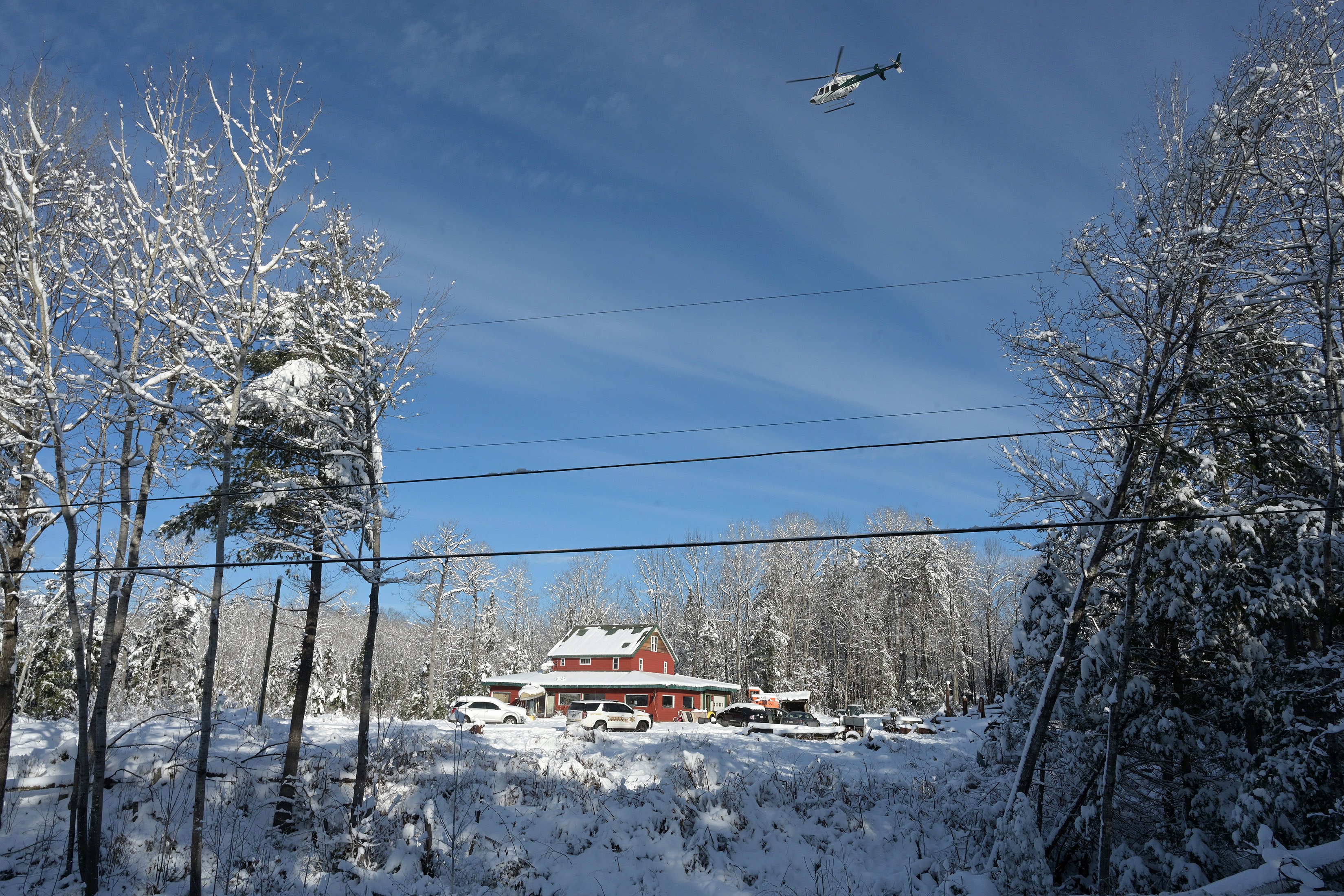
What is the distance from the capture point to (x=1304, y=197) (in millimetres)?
12195

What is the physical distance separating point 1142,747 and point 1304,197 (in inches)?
403

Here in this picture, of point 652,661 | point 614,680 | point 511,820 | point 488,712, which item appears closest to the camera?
point 511,820

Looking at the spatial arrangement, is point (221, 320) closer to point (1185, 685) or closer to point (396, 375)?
point (396, 375)

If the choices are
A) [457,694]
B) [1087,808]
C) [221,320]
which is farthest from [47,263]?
[457,694]

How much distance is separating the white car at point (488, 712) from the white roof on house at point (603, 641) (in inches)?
564

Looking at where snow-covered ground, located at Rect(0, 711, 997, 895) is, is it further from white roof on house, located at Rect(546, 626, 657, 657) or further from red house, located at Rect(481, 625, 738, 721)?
white roof on house, located at Rect(546, 626, 657, 657)

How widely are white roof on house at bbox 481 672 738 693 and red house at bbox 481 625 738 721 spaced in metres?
0.04

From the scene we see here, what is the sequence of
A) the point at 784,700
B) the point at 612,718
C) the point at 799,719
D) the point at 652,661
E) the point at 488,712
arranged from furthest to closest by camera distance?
the point at 652,661
the point at 784,700
the point at 799,719
the point at 488,712
the point at 612,718

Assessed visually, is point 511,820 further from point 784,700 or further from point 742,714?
point 784,700

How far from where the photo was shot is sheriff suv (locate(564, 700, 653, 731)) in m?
32.4

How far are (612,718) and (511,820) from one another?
16.5 meters

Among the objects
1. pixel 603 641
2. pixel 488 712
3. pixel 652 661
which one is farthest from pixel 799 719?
pixel 603 641

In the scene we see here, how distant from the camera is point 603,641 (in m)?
50.7

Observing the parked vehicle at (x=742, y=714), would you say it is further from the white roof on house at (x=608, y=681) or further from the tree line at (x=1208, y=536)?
the tree line at (x=1208, y=536)
